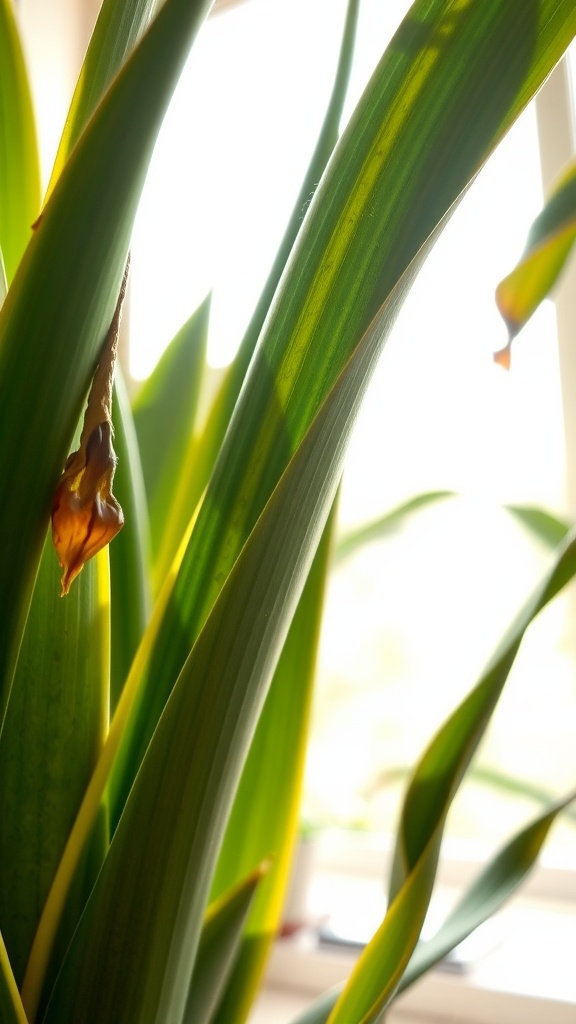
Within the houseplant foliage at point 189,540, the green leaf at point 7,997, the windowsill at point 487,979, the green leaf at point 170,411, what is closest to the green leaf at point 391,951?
the houseplant foliage at point 189,540

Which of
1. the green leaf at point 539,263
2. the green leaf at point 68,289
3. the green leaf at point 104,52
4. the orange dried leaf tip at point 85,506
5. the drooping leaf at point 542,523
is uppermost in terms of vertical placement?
the green leaf at point 104,52

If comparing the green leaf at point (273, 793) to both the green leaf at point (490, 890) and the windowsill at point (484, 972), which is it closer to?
the green leaf at point (490, 890)

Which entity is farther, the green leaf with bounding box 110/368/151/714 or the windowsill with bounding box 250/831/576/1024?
the windowsill with bounding box 250/831/576/1024

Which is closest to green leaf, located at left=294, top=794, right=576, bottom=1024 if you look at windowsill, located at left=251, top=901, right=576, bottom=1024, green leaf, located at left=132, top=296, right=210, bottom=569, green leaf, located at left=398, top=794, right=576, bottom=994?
green leaf, located at left=398, top=794, right=576, bottom=994

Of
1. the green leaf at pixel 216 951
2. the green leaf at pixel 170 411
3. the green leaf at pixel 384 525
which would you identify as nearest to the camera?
the green leaf at pixel 216 951

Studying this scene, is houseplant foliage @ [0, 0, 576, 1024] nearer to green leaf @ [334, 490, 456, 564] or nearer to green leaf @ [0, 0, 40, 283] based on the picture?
green leaf @ [0, 0, 40, 283]

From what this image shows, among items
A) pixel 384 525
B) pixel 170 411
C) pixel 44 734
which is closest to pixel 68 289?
pixel 44 734

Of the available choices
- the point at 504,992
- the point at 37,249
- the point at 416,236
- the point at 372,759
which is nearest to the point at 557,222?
the point at 416,236

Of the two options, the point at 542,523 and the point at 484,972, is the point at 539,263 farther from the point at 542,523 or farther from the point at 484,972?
the point at 484,972
